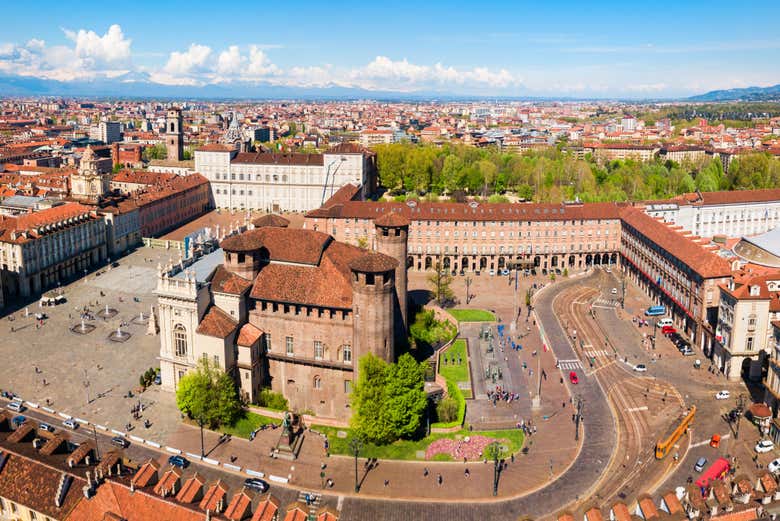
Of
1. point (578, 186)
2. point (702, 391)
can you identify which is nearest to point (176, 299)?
point (702, 391)

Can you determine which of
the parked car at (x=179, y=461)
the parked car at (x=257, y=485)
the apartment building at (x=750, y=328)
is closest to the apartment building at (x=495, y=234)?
the apartment building at (x=750, y=328)

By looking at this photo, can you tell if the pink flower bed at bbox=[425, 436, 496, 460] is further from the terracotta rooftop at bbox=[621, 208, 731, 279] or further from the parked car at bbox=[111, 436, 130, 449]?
the terracotta rooftop at bbox=[621, 208, 731, 279]

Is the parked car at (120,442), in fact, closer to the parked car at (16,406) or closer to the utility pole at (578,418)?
the parked car at (16,406)

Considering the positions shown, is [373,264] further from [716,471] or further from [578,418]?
[716,471]

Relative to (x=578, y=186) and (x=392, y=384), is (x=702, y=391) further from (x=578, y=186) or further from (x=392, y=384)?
(x=578, y=186)

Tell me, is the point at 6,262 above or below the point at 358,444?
above

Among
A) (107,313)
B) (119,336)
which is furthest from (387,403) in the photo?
(107,313)
